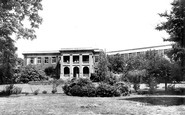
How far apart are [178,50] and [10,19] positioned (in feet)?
48.8

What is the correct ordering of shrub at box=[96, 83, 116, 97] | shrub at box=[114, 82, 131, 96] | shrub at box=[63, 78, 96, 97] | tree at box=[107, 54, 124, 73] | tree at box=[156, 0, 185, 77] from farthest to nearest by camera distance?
tree at box=[107, 54, 124, 73] < shrub at box=[114, 82, 131, 96] < shrub at box=[63, 78, 96, 97] < shrub at box=[96, 83, 116, 97] < tree at box=[156, 0, 185, 77]

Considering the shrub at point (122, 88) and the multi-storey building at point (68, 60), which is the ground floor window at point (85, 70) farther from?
the shrub at point (122, 88)

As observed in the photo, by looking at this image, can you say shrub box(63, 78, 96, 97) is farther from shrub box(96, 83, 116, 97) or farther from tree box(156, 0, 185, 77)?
tree box(156, 0, 185, 77)

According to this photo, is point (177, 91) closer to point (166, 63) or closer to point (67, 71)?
point (166, 63)

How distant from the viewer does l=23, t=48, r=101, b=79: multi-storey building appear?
176 feet

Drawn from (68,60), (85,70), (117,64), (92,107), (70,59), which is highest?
(70,59)

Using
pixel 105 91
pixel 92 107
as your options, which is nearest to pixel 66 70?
pixel 105 91

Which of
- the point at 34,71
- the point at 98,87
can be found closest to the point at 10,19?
the point at 98,87

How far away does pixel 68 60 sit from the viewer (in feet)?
184

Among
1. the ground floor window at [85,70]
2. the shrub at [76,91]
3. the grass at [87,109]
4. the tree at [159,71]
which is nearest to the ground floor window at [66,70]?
the ground floor window at [85,70]

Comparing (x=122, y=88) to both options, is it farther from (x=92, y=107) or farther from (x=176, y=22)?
(x=92, y=107)

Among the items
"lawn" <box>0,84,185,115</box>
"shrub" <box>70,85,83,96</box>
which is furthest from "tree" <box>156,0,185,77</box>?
"shrub" <box>70,85,83,96</box>

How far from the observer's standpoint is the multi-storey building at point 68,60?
53.5m

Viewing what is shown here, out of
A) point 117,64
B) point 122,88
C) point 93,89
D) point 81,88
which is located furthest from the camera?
point 117,64
